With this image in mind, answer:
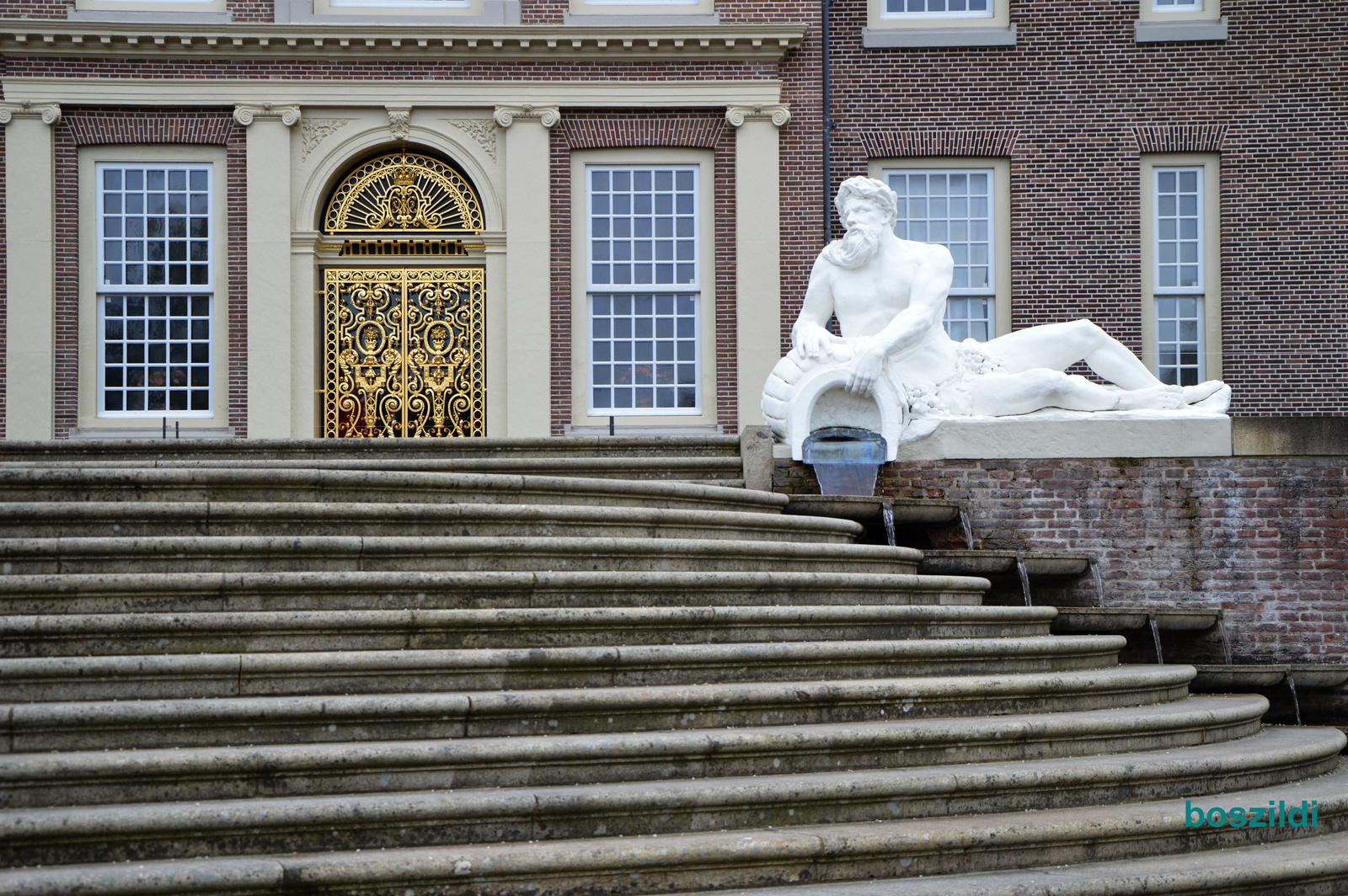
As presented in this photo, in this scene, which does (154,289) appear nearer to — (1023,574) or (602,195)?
(602,195)

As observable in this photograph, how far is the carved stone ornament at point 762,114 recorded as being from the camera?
16094mm

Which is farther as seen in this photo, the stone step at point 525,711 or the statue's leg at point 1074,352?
the statue's leg at point 1074,352

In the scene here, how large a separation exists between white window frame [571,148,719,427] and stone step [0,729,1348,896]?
1083 centimetres

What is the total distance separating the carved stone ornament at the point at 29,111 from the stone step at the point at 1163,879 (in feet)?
47.2

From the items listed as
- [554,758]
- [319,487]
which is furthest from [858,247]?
[554,758]

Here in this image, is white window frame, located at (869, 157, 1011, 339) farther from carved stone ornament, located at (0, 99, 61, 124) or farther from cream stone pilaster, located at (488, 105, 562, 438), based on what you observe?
carved stone ornament, located at (0, 99, 61, 124)

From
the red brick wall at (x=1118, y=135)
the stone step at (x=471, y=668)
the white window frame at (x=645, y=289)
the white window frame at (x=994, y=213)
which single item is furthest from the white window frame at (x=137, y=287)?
the stone step at (x=471, y=668)

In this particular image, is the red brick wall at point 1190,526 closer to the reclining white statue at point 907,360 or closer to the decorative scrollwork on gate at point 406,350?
the reclining white statue at point 907,360

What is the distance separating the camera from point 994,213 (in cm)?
1647

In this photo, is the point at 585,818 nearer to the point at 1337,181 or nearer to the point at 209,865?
the point at 209,865

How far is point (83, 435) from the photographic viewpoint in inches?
607

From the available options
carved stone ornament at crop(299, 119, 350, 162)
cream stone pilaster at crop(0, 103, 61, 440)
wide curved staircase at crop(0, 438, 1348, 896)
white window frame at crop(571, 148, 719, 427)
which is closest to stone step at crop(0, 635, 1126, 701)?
Result: wide curved staircase at crop(0, 438, 1348, 896)

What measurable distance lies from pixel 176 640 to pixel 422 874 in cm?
172

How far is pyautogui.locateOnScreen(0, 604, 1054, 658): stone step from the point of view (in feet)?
17.5
